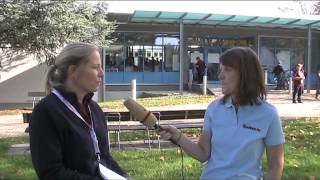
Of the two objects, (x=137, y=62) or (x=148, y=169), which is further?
(x=137, y=62)

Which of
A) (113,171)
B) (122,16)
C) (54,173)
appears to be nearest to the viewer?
(54,173)

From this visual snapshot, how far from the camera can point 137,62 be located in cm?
3544

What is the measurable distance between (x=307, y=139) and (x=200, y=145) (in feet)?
28.1

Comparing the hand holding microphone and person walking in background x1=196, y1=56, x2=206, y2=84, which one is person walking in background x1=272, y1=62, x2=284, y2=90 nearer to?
person walking in background x1=196, y1=56, x2=206, y2=84

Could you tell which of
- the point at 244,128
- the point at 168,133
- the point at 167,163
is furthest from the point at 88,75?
the point at 167,163

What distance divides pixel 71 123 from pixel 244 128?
3.33 ft

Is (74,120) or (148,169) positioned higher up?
(74,120)

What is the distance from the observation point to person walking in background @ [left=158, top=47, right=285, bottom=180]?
3107 mm

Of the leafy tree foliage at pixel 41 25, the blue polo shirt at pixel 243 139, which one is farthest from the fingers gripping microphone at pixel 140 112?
the leafy tree foliage at pixel 41 25

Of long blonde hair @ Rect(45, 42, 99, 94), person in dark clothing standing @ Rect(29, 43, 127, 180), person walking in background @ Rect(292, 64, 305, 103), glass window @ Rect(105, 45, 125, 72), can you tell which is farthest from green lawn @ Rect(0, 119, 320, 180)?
glass window @ Rect(105, 45, 125, 72)

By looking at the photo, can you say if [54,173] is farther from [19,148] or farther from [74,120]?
[19,148]

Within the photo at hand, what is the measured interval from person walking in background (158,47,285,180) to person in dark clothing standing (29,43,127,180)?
1.40 ft

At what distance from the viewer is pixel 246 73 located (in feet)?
10.3

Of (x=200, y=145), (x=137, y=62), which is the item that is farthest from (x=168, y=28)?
(x=200, y=145)
